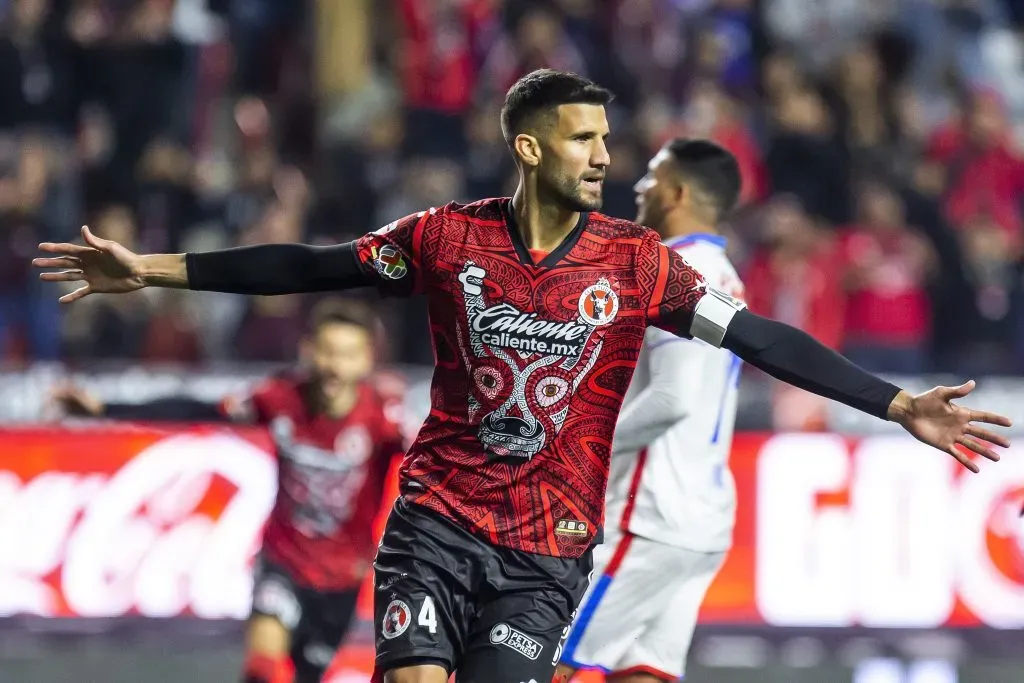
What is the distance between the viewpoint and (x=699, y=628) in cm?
1010

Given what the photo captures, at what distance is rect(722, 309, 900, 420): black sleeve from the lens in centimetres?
479

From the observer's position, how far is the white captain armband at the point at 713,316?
4910 mm

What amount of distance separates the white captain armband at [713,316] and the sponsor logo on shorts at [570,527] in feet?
2.21

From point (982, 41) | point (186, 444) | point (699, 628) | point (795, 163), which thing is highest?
point (982, 41)

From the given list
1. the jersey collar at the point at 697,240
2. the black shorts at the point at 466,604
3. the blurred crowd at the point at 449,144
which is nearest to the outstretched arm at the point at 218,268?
the black shorts at the point at 466,604

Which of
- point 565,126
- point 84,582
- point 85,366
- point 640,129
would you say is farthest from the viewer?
point 640,129

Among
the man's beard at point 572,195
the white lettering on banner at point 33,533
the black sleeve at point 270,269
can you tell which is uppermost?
the man's beard at point 572,195

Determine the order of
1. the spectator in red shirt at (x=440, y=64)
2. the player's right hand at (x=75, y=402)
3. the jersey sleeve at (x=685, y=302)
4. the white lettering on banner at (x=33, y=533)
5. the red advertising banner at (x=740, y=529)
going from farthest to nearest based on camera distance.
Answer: the spectator in red shirt at (x=440, y=64), the red advertising banner at (x=740, y=529), the white lettering on banner at (x=33, y=533), the player's right hand at (x=75, y=402), the jersey sleeve at (x=685, y=302)

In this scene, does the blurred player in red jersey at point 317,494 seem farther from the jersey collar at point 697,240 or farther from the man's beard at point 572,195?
the man's beard at point 572,195

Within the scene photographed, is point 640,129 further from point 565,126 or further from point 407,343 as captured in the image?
point 565,126

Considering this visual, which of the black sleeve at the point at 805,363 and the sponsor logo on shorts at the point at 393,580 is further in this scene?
the sponsor logo on shorts at the point at 393,580

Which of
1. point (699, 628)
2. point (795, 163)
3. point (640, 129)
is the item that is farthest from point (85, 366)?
point (795, 163)

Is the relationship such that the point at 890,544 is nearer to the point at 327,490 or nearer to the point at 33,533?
the point at 327,490

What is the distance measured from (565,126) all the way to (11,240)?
8.07 metres
